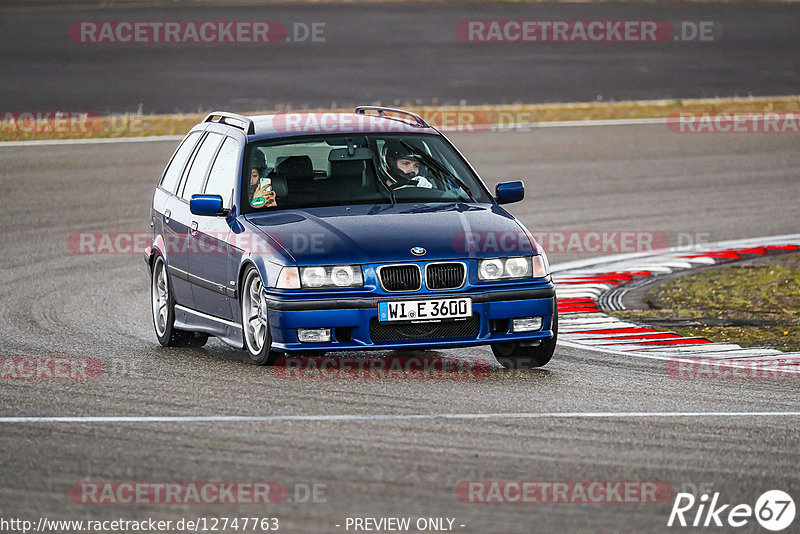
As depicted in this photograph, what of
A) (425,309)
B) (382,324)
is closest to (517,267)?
(425,309)

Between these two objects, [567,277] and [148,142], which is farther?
[148,142]

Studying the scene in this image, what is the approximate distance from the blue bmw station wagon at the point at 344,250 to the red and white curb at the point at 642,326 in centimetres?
131

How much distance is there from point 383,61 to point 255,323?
22.6 m

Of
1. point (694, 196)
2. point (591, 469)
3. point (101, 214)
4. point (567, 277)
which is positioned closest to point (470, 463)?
point (591, 469)

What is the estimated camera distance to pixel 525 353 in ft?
33.0

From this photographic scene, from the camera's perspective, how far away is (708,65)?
32.4 meters

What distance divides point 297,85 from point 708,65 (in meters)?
8.95

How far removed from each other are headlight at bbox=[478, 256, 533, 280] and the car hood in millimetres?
43

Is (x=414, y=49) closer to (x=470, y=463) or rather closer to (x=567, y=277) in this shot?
(x=567, y=277)

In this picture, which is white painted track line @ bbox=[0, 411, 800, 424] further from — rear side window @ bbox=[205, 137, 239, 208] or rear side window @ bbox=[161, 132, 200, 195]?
rear side window @ bbox=[161, 132, 200, 195]

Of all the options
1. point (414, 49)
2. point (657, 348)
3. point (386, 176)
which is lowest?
point (657, 348)

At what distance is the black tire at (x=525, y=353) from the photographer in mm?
9820

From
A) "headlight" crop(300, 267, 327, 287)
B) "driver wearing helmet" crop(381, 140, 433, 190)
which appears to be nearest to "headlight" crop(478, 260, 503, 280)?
"headlight" crop(300, 267, 327, 287)

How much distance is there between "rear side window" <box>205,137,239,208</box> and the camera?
10625 mm
